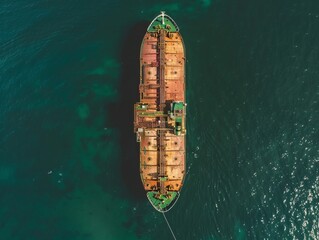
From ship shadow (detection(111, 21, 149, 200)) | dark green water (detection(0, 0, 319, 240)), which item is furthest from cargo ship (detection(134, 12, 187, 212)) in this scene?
ship shadow (detection(111, 21, 149, 200))

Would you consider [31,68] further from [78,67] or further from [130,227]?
[130,227]

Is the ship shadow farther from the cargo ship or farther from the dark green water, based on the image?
the cargo ship

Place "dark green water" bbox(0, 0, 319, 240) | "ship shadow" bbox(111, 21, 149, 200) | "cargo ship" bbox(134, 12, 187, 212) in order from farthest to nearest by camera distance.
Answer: "ship shadow" bbox(111, 21, 149, 200) → "dark green water" bbox(0, 0, 319, 240) → "cargo ship" bbox(134, 12, 187, 212)

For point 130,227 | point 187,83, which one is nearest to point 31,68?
point 187,83

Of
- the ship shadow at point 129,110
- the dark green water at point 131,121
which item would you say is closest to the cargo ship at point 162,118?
the dark green water at point 131,121

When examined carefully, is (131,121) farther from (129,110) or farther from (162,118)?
(162,118)

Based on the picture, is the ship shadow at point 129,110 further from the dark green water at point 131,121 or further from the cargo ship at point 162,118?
the cargo ship at point 162,118
